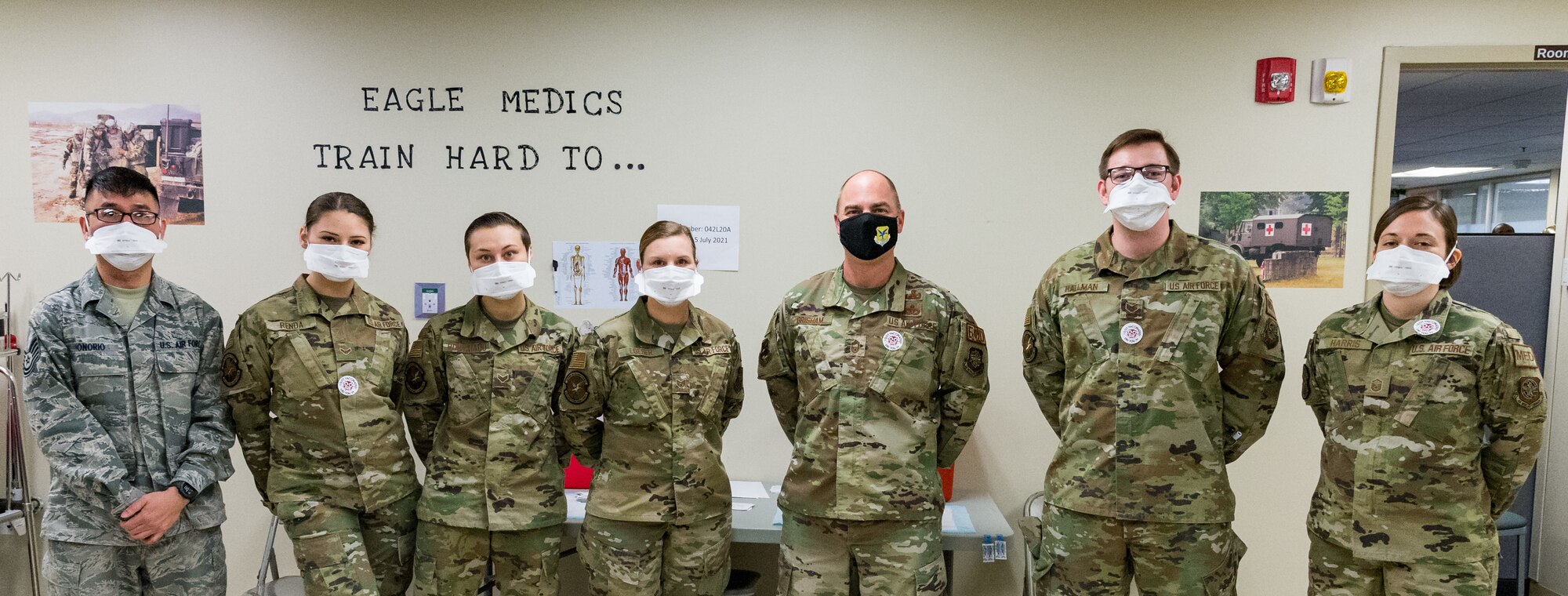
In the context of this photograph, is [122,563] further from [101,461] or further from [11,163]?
[11,163]

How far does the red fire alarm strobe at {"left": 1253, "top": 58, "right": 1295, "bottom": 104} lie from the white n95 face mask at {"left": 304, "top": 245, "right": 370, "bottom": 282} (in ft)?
11.6

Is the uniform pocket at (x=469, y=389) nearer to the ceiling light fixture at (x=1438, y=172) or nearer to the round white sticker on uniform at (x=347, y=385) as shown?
the round white sticker on uniform at (x=347, y=385)

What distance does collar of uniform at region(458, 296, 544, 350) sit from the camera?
8.02ft

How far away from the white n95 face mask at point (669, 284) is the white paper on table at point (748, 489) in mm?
1072

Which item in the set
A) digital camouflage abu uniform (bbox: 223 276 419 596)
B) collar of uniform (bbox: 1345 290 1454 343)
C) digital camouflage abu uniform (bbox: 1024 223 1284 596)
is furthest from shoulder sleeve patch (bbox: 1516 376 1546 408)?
digital camouflage abu uniform (bbox: 223 276 419 596)

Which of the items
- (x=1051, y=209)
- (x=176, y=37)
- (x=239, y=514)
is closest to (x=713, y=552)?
(x=1051, y=209)

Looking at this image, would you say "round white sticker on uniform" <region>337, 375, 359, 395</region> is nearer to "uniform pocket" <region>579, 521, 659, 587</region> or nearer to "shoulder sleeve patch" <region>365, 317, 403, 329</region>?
"shoulder sleeve patch" <region>365, 317, 403, 329</region>

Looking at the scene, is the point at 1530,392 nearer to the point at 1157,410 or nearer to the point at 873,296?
the point at 1157,410

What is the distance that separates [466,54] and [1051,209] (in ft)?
8.71

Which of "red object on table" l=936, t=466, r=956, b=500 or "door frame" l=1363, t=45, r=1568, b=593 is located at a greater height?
"door frame" l=1363, t=45, r=1568, b=593

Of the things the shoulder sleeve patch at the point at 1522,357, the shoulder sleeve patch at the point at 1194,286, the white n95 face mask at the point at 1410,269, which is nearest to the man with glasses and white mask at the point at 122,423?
the shoulder sleeve patch at the point at 1194,286

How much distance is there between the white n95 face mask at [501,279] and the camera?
2.37 meters

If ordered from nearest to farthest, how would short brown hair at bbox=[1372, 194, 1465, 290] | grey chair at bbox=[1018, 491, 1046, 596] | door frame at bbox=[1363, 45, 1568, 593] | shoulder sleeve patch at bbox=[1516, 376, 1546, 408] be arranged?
shoulder sleeve patch at bbox=[1516, 376, 1546, 408]
short brown hair at bbox=[1372, 194, 1465, 290]
grey chair at bbox=[1018, 491, 1046, 596]
door frame at bbox=[1363, 45, 1568, 593]

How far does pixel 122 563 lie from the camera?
2.24m
